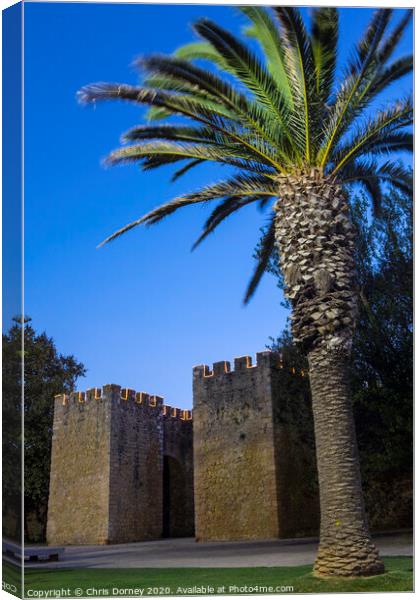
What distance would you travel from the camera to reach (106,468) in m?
19.8

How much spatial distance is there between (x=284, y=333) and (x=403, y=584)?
10.2m

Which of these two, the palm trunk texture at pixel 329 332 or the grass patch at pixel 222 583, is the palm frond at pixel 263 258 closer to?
the palm trunk texture at pixel 329 332

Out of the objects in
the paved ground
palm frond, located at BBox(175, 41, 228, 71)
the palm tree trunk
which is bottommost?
the paved ground

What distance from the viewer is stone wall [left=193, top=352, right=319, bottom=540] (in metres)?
16.7

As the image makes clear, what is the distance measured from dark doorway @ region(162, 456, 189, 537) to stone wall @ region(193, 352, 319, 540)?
213 inches

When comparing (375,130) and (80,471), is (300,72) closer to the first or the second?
(375,130)

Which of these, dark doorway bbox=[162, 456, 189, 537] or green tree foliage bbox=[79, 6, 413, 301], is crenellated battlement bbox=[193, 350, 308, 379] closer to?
dark doorway bbox=[162, 456, 189, 537]

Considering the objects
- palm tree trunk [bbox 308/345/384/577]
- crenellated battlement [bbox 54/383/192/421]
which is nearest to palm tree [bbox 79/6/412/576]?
palm tree trunk [bbox 308/345/384/577]

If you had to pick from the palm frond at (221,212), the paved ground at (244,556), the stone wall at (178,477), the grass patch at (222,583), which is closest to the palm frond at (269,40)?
the palm frond at (221,212)

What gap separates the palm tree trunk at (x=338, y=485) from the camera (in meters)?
8.20

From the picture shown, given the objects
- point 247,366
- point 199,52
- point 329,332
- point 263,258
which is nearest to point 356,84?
point 199,52

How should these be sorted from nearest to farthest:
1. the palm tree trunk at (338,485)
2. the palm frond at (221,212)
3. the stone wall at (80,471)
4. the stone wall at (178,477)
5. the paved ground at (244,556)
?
the palm tree trunk at (338,485), the paved ground at (244,556), the palm frond at (221,212), the stone wall at (80,471), the stone wall at (178,477)

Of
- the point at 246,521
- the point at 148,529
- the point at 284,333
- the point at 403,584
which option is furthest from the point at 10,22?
the point at 148,529

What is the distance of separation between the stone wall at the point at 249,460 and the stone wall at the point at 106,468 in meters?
2.91
